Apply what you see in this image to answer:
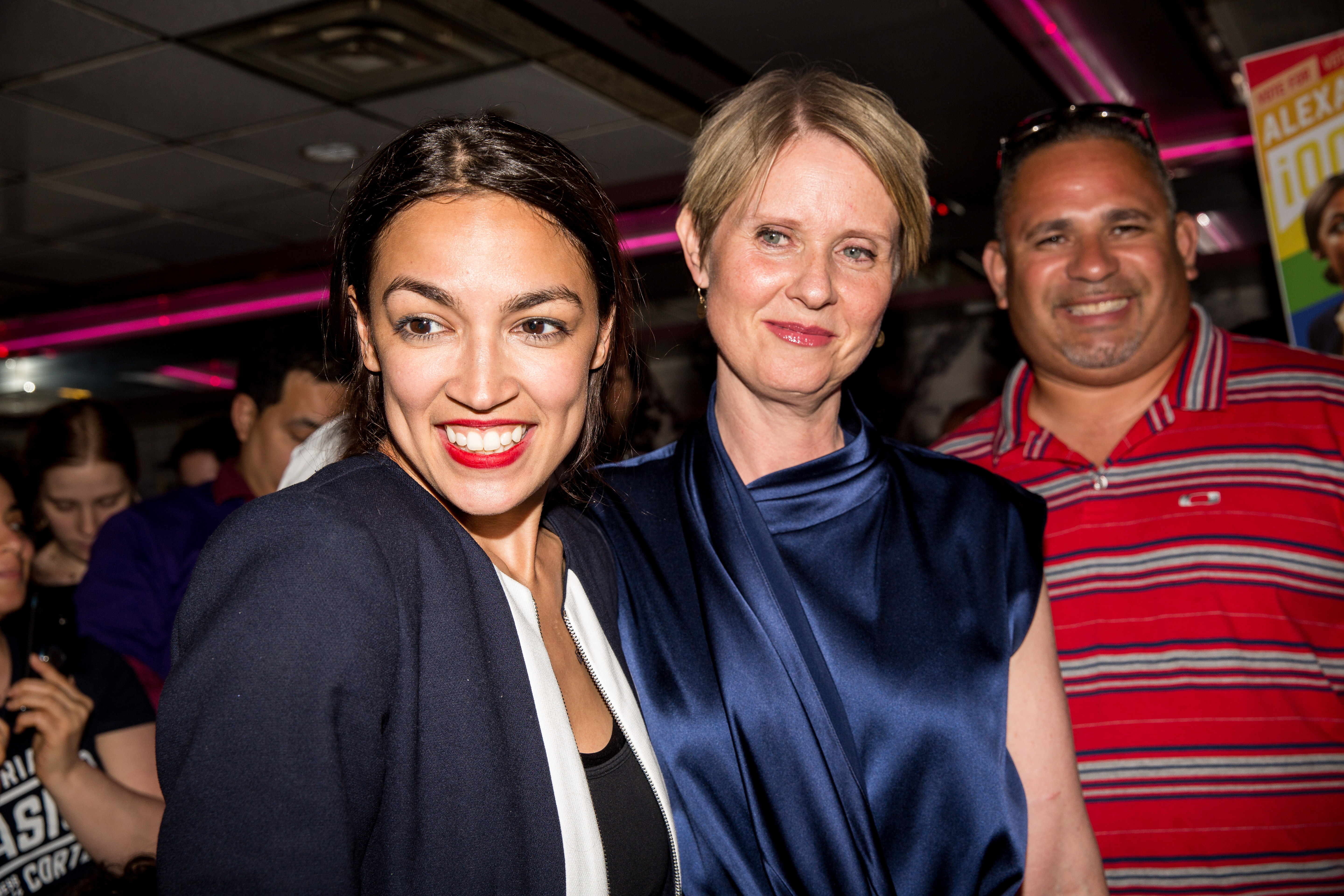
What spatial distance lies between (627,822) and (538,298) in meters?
0.67

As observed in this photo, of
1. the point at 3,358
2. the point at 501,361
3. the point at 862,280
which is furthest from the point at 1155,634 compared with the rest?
the point at 3,358

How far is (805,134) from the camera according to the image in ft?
4.90

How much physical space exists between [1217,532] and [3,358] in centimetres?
1015

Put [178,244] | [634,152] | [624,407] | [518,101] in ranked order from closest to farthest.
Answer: [624,407] < [518,101] < [634,152] < [178,244]

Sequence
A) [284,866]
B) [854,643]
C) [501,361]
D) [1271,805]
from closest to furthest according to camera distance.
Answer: [284,866], [501,361], [854,643], [1271,805]

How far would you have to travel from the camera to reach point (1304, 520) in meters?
1.79

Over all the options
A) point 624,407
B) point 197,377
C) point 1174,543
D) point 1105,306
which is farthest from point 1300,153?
point 197,377

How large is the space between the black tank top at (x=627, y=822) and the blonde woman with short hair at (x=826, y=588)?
0.21 ft

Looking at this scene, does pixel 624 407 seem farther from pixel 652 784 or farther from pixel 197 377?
pixel 197 377

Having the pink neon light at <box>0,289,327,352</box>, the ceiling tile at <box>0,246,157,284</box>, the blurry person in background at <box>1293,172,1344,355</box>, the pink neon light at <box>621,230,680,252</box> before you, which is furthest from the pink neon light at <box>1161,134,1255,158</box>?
the ceiling tile at <box>0,246,157,284</box>

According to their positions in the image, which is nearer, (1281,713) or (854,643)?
(854,643)

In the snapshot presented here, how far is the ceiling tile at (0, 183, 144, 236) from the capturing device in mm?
5516

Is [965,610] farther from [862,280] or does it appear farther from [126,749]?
[126,749]

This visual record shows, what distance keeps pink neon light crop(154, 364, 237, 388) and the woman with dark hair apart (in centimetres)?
1032
